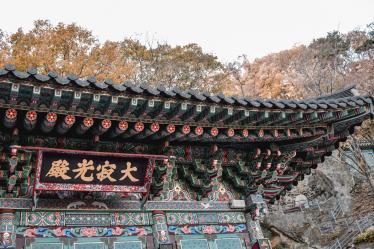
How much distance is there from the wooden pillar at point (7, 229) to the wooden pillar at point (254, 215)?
4.31 meters

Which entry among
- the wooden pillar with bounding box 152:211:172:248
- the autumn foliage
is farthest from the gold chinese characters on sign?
the autumn foliage

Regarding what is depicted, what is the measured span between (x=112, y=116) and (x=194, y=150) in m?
2.15

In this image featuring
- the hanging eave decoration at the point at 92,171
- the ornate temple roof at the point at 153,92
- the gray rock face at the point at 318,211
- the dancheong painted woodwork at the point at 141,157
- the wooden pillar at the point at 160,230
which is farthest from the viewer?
the gray rock face at the point at 318,211

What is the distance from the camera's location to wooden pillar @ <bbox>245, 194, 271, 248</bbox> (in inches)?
289

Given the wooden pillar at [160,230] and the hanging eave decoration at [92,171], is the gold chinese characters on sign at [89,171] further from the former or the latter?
the wooden pillar at [160,230]

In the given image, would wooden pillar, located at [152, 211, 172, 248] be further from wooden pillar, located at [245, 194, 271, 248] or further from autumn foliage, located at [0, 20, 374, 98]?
autumn foliage, located at [0, 20, 374, 98]

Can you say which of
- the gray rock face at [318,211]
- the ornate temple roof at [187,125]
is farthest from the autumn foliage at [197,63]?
the ornate temple roof at [187,125]

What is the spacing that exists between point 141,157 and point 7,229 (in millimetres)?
2292

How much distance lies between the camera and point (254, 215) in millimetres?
7516

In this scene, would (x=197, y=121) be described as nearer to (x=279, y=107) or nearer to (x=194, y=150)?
(x=194, y=150)

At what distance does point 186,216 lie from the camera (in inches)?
275

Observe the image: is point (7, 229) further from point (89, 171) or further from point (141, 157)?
point (141, 157)

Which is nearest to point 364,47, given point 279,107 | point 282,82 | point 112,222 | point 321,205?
point 282,82

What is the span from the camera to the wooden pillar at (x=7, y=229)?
17.4ft
